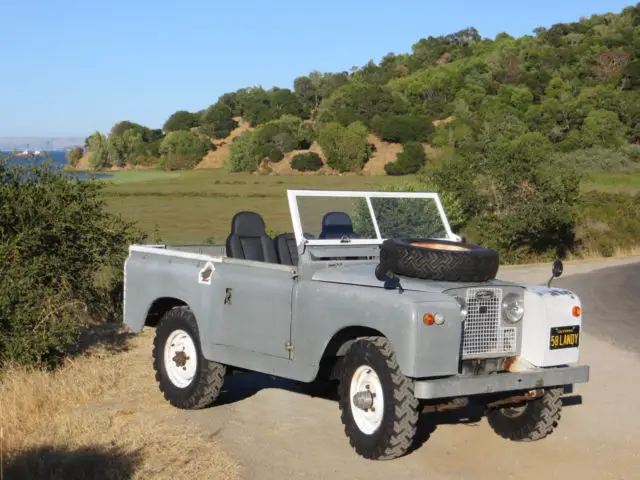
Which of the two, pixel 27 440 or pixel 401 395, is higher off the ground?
pixel 401 395

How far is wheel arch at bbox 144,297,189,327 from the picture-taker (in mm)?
9086

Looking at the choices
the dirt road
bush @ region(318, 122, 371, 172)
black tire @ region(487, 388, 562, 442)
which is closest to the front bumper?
black tire @ region(487, 388, 562, 442)

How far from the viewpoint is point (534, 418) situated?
7551mm

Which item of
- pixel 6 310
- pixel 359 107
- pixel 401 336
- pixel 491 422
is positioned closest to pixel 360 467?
pixel 401 336

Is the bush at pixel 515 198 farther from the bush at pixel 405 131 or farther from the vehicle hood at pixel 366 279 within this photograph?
the bush at pixel 405 131

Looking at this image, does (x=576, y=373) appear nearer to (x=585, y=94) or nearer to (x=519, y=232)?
(x=519, y=232)

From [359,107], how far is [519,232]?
6693 cm

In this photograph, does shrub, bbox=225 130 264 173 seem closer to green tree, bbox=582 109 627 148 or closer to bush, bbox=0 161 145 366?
green tree, bbox=582 109 627 148

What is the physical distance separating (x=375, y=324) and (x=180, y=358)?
8.89ft

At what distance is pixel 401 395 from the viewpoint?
6578 mm

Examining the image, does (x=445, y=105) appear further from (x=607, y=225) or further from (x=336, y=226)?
(x=336, y=226)

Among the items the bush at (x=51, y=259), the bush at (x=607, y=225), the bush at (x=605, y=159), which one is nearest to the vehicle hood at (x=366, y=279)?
the bush at (x=51, y=259)

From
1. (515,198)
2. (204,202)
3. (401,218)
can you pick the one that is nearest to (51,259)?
(401,218)

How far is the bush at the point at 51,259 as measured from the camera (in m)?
10.0
